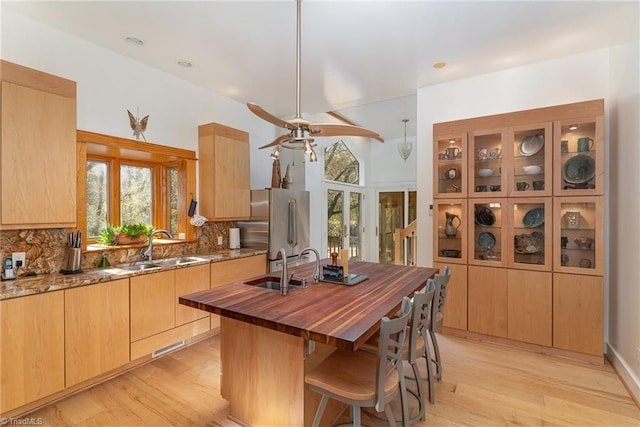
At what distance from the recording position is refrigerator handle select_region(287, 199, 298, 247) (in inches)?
175

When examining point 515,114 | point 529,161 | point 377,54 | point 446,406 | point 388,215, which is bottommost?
point 446,406

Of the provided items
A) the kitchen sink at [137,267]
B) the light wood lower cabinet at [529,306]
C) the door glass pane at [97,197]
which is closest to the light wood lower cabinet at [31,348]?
the kitchen sink at [137,267]

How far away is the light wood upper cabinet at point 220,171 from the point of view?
3.86 meters

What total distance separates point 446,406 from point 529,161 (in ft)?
8.42

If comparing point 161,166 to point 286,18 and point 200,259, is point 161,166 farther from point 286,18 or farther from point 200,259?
point 286,18

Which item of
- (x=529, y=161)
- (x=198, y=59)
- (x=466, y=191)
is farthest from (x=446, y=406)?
(x=198, y=59)

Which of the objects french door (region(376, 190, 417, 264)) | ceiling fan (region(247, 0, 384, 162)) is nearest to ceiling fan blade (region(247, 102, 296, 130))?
ceiling fan (region(247, 0, 384, 162))

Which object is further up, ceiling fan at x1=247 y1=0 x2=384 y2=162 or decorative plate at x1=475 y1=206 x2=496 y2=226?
ceiling fan at x1=247 y1=0 x2=384 y2=162

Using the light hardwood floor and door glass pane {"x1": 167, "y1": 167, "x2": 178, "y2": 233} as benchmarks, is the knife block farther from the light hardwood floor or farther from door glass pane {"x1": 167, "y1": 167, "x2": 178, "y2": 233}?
door glass pane {"x1": 167, "y1": 167, "x2": 178, "y2": 233}

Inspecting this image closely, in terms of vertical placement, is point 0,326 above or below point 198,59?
below

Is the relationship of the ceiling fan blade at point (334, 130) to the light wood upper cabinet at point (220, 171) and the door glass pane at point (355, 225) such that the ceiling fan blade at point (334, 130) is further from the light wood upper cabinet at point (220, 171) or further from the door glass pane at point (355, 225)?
the door glass pane at point (355, 225)

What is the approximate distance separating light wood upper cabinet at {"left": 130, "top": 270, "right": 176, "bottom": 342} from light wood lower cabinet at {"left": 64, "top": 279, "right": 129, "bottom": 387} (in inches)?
2.9

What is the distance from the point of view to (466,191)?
3.46 meters

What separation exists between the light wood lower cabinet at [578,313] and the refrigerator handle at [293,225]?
313 cm
